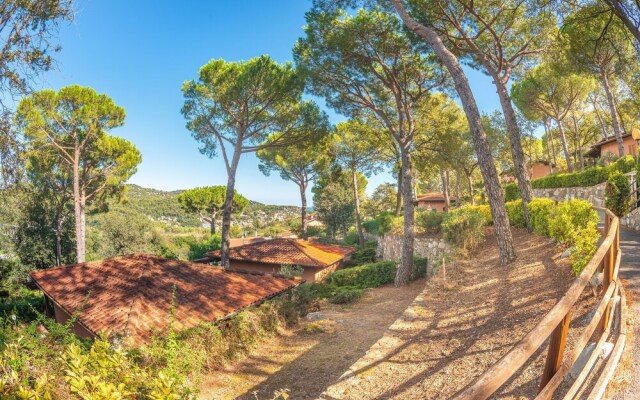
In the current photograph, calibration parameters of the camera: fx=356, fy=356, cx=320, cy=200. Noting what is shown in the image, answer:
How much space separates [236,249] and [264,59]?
12226mm

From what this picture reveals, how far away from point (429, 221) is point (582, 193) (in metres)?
7.79

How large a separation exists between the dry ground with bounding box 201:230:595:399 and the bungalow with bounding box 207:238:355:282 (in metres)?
9.65

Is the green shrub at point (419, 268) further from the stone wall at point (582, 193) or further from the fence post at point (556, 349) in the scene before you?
the fence post at point (556, 349)

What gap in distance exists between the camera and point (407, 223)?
14.5 meters

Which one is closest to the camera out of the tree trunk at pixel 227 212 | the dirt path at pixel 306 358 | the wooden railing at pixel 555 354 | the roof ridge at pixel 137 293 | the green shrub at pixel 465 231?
the wooden railing at pixel 555 354

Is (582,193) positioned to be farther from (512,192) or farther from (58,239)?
(58,239)

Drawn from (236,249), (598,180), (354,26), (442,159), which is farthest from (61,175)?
(598,180)

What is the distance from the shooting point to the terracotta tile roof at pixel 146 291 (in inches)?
328

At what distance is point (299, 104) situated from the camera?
60.2 feet

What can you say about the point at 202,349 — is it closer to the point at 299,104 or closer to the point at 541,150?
the point at 299,104

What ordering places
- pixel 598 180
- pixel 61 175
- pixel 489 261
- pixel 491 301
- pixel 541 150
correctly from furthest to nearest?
pixel 541 150
pixel 61 175
pixel 598 180
pixel 489 261
pixel 491 301

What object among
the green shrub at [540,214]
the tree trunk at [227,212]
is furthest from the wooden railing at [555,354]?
the tree trunk at [227,212]

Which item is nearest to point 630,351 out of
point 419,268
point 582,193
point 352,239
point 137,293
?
point 137,293

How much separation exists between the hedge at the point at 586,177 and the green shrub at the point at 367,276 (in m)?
7.96
